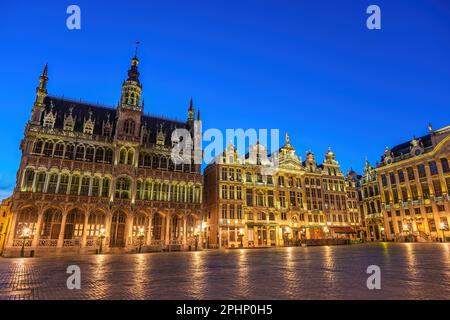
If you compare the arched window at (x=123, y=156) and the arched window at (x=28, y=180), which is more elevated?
the arched window at (x=123, y=156)

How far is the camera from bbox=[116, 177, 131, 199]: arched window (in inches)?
1695

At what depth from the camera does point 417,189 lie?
61.0m

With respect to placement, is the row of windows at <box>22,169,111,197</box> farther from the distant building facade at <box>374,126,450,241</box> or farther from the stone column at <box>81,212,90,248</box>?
the distant building facade at <box>374,126,450,241</box>

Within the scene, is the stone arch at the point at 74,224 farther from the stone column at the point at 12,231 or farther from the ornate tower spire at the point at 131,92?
the ornate tower spire at the point at 131,92

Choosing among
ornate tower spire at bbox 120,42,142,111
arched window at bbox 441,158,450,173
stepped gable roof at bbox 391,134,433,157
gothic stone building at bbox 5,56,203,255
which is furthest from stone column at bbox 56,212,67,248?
stepped gable roof at bbox 391,134,433,157

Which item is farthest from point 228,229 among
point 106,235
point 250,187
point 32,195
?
point 32,195

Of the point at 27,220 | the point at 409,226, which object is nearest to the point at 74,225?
the point at 27,220

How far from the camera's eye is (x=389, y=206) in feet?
219

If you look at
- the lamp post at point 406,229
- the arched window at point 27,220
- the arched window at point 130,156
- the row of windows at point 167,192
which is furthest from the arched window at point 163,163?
the lamp post at point 406,229

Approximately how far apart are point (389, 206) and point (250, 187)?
35811 millimetres

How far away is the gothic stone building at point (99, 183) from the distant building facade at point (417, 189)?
47348 mm

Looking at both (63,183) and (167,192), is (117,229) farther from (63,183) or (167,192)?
(63,183)

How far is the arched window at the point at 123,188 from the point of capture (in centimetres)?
4307
